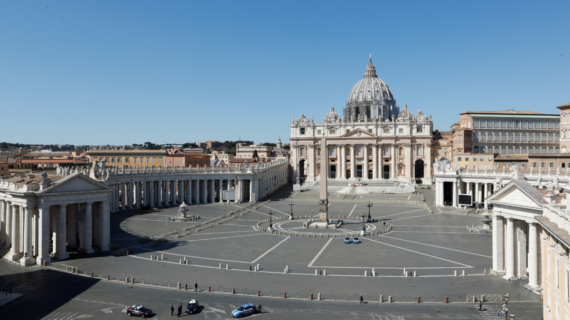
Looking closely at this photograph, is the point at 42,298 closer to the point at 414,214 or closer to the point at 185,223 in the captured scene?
the point at 185,223

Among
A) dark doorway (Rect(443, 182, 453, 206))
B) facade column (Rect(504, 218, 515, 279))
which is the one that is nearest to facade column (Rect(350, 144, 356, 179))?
dark doorway (Rect(443, 182, 453, 206))

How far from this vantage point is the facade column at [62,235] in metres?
39.1

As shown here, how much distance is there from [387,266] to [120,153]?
3539 inches

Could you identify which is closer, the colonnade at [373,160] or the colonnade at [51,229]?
the colonnade at [51,229]

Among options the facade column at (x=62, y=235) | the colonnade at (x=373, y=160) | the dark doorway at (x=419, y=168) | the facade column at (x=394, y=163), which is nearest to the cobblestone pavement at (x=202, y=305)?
the facade column at (x=62, y=235)

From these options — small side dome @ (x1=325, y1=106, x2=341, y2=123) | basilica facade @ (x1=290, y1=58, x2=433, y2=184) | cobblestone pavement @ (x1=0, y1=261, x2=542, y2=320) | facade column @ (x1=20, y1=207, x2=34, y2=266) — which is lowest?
Result: cobblestone pavement @ (x1=0, y1=261, x2=542, y2=320)

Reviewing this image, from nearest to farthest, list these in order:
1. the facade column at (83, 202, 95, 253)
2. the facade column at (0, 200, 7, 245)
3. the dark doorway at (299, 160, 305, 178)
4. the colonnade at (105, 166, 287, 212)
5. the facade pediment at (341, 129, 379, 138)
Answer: the facade column at (83, 202, 95, 253), the facade column at (0, 200, 7, 245), the colonnade at (105, 166, 287, 212), the facade pediment at (341, 129, 379, 138), the dark doorway at (299, 160, 305, 178)

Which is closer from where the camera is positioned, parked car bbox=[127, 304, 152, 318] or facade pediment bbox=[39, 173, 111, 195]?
parked car bbox=[127, 304, 152, 318]

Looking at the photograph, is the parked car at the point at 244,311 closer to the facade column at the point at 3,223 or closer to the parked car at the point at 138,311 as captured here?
the parked car at the point at 138,311

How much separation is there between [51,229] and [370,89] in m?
132

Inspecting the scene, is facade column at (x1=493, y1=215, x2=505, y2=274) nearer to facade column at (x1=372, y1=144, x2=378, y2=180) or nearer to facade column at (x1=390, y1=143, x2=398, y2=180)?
facade column at (x1=372, y1=144, x2=378, y2=180)

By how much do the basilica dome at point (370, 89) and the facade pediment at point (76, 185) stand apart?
416 feet

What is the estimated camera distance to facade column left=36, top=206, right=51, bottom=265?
3759cm

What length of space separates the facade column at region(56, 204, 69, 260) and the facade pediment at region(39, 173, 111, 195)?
152cm
